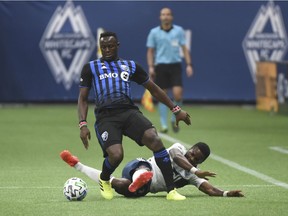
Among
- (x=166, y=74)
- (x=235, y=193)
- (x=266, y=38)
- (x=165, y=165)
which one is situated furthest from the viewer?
(x=266, y=38)

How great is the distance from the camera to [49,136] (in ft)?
63.9

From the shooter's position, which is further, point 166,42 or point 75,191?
point 166,42

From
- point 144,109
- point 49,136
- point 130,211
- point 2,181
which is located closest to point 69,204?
point 130,211

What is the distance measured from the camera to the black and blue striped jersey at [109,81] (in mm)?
11242

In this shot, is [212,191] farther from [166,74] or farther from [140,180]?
[166,74]

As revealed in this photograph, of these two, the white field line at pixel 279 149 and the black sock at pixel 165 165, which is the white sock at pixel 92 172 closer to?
the black sock at pixel 165 165

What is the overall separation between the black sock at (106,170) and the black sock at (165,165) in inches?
19.9

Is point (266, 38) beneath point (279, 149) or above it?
above

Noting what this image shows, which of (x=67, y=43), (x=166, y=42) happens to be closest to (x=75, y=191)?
(x=166, y=42)

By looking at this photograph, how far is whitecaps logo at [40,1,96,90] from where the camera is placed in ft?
86.3

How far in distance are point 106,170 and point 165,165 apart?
0.67 meters

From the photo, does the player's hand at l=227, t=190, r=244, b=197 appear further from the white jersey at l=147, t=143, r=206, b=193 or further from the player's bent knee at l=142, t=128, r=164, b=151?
the player's bent knee at l=142, t=128, r=164, b=151

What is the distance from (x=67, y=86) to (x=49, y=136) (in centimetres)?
710

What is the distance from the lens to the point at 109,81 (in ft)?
36.9
